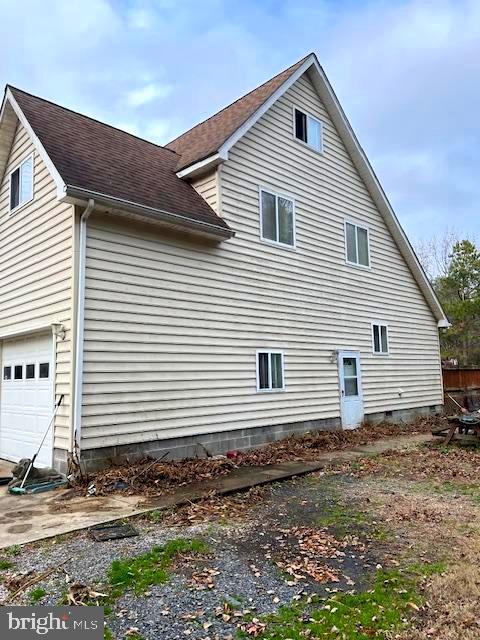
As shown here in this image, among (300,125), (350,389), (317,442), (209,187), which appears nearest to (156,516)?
(317,442)

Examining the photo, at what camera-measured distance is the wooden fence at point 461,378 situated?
744 inches

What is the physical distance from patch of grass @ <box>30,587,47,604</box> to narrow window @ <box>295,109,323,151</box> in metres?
11.0

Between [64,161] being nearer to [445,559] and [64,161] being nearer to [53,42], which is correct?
[53,42]

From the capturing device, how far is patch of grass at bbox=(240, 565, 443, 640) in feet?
9.71

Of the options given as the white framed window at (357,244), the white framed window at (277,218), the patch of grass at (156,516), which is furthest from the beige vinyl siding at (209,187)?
the patch of grass at (156,516)

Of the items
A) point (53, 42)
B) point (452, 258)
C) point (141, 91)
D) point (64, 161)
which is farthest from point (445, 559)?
point (452, 258)

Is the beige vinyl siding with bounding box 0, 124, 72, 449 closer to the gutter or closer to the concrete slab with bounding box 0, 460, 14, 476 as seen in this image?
the gutter

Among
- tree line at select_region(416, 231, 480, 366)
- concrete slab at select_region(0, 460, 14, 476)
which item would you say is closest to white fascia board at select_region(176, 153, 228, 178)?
concrete slab at select_region(0, 460, 14, 476)

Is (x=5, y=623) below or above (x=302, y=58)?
below

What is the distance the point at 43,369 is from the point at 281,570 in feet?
19.3

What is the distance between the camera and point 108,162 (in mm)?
8859

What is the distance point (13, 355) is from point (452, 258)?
1005 inches

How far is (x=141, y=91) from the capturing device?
1764cm

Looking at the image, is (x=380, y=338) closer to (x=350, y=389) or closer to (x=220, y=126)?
(x=350, y=389)
